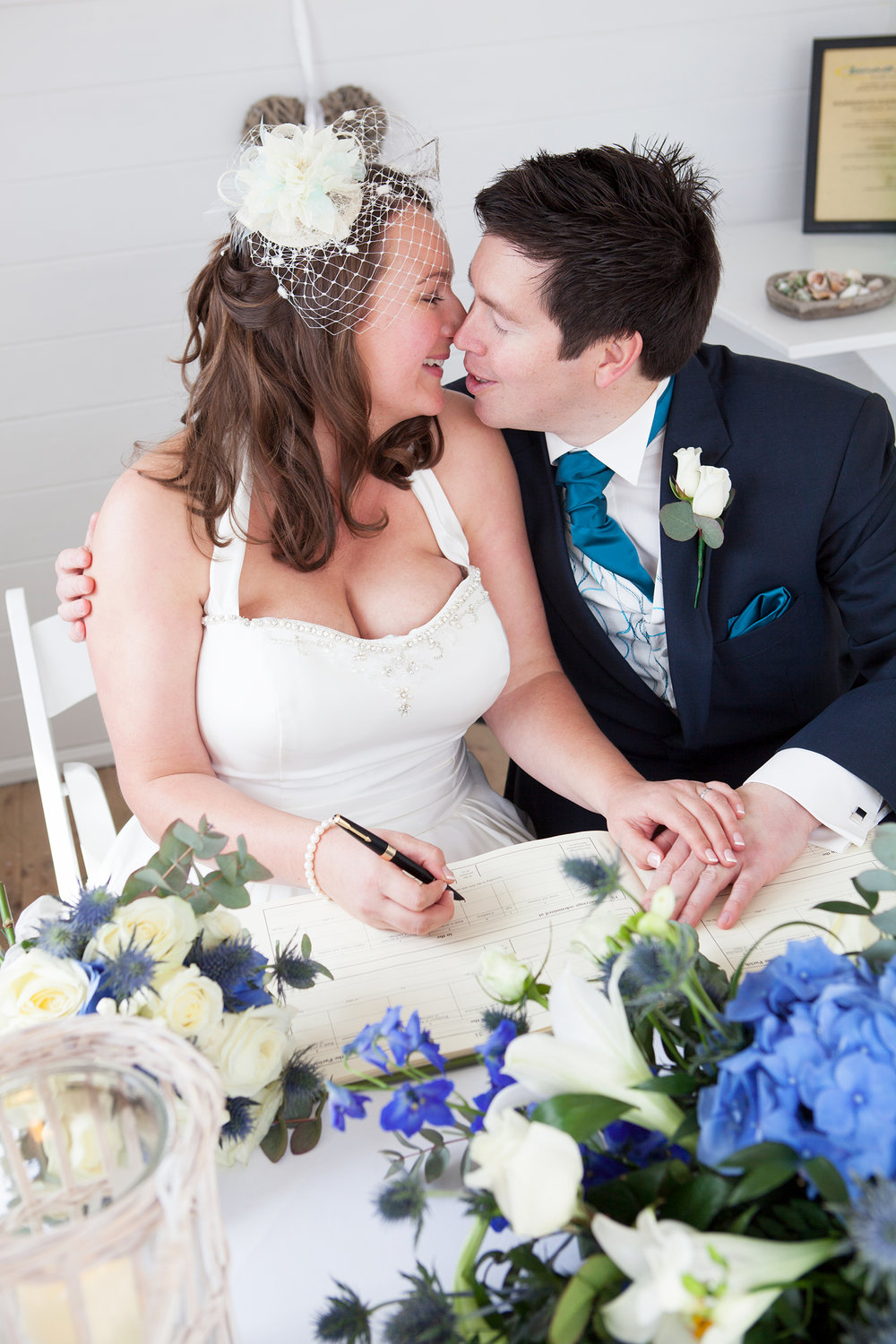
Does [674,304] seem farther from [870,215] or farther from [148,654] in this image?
[870,215]

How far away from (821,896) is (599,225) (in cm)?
94

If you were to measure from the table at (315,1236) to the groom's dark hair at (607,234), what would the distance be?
1128mm

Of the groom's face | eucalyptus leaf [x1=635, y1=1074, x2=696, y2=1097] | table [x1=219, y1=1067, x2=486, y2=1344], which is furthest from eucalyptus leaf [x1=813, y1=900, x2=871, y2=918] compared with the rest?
the groom's face

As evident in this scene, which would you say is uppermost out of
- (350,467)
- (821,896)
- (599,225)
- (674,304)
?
(599,225)

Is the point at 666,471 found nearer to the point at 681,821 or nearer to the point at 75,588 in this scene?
the point at 681,821

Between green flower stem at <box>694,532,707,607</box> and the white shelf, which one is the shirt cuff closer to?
green flower stem at <box>694,532,707,607</box>


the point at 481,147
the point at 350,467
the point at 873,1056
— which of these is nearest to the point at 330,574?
the point at 350,467

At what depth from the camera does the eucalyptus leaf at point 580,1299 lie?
0.60 metres

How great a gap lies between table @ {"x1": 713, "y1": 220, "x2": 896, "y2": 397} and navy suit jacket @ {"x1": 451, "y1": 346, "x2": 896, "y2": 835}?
794 mm

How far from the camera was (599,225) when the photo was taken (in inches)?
60.9

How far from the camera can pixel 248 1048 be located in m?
0.83

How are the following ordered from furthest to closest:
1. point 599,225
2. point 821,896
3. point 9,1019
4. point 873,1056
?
point 599,225
point 821,896
point 9,1019
point 873,1056

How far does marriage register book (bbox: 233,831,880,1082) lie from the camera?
104 cm

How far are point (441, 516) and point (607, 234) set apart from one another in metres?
0.45
